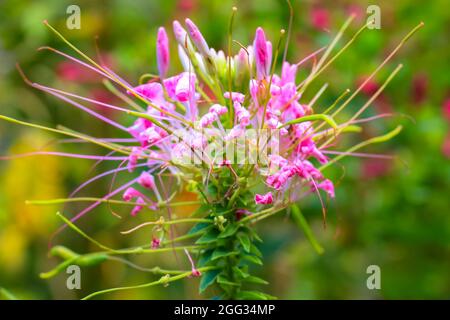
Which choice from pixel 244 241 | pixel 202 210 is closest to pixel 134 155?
pixel 202 210

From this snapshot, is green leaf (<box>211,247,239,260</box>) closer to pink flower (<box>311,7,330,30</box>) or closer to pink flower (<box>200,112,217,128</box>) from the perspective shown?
pink flower (<box>200,112,217,128</box>)

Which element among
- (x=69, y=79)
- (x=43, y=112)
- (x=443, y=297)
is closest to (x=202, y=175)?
(x=443, y=297)

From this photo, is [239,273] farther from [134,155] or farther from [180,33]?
[180,33]

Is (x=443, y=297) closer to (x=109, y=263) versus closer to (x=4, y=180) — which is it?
(x=109, y=263)

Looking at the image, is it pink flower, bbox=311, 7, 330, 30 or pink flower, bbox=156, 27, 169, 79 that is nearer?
pink flower, bbox=156, 27, 169, 79

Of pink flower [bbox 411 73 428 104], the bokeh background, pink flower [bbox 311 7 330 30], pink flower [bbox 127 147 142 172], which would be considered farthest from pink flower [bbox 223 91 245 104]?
pink flower [bbox 411 73 428 104]
